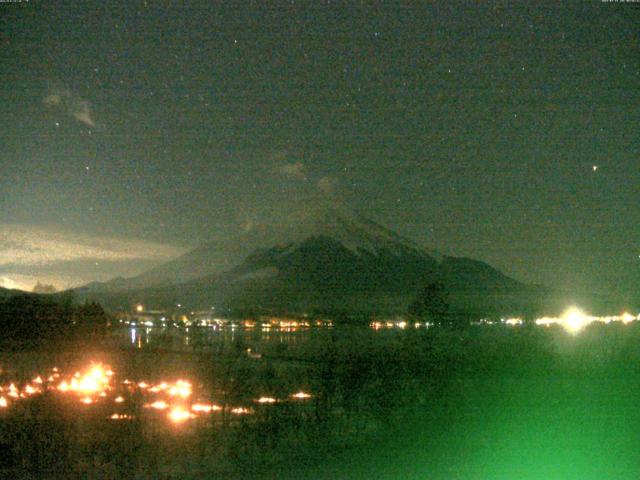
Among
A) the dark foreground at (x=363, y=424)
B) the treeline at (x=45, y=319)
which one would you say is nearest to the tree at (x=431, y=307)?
→ the treeline at (x=45, y=319)

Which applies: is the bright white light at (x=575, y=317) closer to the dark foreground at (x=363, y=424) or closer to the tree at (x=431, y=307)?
the tree at (x=431, y=307)

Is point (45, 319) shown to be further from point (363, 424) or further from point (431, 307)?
point (363, 424)

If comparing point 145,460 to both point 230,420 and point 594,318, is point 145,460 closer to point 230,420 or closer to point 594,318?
point 230,420

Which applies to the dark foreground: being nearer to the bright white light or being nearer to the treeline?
the treeline

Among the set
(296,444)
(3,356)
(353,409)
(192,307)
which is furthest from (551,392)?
(192,307)

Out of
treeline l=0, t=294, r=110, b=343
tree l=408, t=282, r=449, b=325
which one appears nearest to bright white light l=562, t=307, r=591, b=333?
tree l=408, t=282, r=449, b=325

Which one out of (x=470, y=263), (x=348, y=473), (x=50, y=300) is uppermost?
(x=470, y=263)

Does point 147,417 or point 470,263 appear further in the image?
point 470,263
